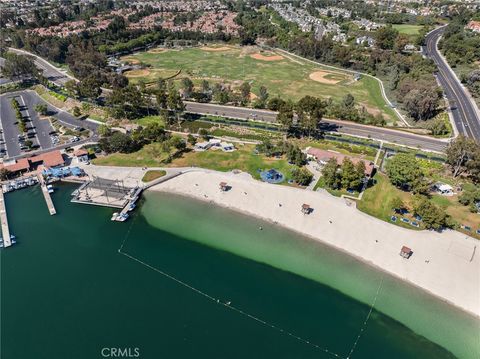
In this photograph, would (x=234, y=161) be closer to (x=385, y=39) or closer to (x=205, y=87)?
(x=205, y=87)

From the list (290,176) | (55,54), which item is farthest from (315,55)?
(55,54)

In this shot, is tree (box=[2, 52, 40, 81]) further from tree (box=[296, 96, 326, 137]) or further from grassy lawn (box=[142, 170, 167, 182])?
tree (box=[296, 96, 326, 137])

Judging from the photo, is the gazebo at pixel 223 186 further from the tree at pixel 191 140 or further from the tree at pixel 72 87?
the tree at pixel 72 87

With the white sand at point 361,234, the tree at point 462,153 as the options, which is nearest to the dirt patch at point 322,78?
the tree at point 462,153

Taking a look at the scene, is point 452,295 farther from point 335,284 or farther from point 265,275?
point 265,275

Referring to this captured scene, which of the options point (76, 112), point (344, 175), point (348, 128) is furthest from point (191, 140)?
point (348, 128)

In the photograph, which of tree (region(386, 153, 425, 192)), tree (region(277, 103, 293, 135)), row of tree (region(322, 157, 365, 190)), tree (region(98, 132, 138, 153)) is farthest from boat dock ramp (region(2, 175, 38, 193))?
tree (region(386, 153, 425, 192))
